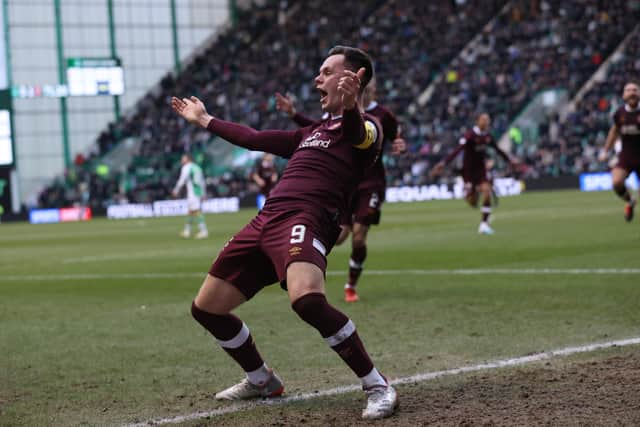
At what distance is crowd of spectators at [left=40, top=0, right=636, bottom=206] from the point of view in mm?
45094

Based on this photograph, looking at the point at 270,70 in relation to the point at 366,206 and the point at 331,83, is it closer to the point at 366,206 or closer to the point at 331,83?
the point at 366,206

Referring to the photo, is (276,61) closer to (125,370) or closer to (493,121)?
(493,121)

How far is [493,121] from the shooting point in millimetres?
44750

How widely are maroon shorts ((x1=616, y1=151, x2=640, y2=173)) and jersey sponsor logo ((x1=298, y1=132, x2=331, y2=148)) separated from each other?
40.4 feet

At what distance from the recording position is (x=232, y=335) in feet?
18.1

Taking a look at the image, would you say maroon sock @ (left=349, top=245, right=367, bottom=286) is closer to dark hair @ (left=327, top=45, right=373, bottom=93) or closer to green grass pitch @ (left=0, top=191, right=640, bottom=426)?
green grass pitch @ (left=0, top=191, right=640, bottom=426)

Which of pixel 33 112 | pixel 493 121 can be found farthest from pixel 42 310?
pixel 33 112

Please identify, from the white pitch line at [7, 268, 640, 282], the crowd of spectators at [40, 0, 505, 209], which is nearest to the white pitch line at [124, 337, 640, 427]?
the white pitch line at [7, 268, 640, 282]

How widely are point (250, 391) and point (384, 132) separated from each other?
4916 mm

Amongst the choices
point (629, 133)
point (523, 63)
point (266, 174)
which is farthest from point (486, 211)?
point (523, 63)

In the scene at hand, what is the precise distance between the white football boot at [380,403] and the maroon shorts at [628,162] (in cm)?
1277

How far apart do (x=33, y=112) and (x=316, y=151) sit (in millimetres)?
53737

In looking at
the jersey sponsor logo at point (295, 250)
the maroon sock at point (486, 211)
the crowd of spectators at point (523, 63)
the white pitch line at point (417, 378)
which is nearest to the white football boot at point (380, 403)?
the white pitch line at point (417, 378)

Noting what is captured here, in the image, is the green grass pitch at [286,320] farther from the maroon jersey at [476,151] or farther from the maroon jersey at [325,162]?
the maroon jersey at [476,151]
